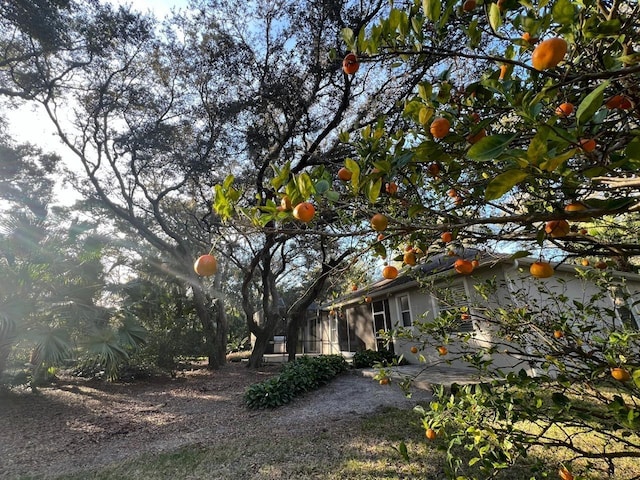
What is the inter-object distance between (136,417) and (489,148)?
309 inches

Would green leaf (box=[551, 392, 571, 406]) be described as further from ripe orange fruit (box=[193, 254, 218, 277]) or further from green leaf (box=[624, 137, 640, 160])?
ripe orange fruit (box=[193, 254, 218, 277])

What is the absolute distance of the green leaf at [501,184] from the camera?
0.82 metres

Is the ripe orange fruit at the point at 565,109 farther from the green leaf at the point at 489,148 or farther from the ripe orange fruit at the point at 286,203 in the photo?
the ripe orange fruit at the point at 286,203

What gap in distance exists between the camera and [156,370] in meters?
10.5

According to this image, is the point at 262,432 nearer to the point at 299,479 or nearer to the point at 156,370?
the point at 299,479

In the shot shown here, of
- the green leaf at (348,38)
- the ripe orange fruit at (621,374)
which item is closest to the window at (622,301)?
the ripe orange fruit at (621,374)

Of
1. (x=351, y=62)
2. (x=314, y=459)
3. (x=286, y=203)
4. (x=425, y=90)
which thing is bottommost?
(x=314, y=459)

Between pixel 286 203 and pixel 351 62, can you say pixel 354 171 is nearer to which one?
pixel 286 203

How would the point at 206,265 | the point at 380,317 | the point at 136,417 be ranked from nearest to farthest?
the point at 206,265
the point at 136,417
the point at 380,317

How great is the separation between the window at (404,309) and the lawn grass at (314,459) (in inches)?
237

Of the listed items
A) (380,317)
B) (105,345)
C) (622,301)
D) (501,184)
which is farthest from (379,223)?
(380,317)

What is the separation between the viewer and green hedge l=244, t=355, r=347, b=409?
6355 mm

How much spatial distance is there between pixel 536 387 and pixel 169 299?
1314 cm

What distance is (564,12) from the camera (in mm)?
1047
